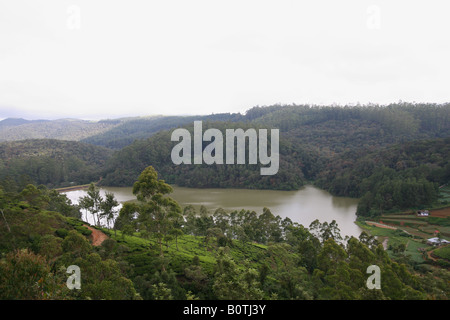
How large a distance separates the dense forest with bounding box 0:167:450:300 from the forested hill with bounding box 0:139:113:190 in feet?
166

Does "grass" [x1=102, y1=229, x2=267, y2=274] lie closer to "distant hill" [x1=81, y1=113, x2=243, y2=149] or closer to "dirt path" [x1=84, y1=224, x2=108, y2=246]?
"dirt path" [x1=84, y1=224, x2=108, y2=246]

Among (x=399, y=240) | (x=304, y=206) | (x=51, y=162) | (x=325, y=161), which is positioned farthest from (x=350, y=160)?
(x=51, y=162)

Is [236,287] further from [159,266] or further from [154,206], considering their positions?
[154,206]

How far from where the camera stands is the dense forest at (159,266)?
23.0ft

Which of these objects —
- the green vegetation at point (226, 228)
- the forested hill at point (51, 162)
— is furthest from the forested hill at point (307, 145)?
the forested hill at point (51, 162)

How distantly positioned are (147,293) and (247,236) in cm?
1359

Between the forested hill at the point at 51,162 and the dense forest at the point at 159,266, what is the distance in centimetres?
5063

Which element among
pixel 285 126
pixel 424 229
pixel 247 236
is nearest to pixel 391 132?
pixel 285 126

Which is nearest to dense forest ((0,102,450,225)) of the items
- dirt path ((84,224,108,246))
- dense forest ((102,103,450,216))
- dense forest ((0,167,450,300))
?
dense forest ((102,103,450,216))

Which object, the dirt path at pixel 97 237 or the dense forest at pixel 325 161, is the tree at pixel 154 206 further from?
the dense forest at pixel 325 161

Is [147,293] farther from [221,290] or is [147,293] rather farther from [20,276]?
[20,276]

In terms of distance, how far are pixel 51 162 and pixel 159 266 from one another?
6959cm

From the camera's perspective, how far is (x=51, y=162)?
220 ft
